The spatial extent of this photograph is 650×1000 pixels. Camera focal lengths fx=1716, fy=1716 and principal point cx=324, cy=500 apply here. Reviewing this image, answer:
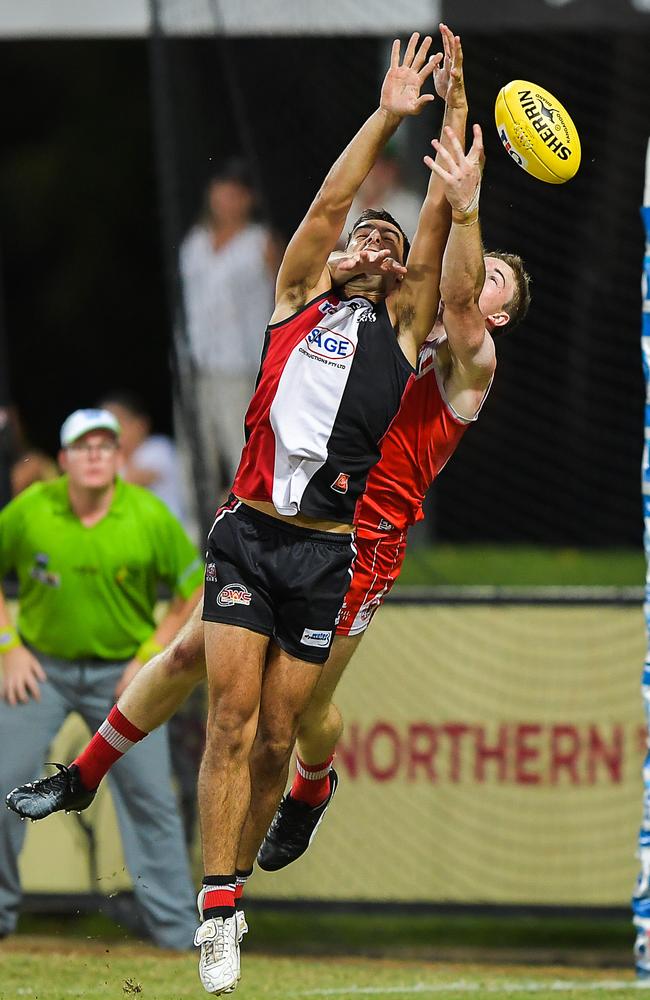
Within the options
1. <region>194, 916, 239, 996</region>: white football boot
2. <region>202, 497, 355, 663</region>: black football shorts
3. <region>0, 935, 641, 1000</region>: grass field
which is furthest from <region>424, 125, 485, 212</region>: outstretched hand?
<region>0, 935, 641, 1000</region>: grass field

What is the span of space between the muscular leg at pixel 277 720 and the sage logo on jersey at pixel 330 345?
3.81 ft

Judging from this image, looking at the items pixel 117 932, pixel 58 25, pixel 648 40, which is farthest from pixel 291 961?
pixel 648 40

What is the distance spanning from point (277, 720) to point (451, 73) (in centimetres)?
259

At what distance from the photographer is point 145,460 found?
44.8ft

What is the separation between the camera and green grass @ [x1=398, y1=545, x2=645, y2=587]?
13.1 m

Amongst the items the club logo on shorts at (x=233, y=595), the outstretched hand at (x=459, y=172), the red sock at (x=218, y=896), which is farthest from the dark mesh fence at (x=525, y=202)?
the red sock at (x=218, y=896)

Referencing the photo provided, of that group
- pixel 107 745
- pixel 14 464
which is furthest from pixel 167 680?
pixel 14 464

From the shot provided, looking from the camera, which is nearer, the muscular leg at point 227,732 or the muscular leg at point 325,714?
the muscular leg at point 227,732

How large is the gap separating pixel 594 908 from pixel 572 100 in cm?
668

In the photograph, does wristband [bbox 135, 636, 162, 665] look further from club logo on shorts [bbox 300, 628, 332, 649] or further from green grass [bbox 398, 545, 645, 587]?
green grass [bbox 398, 545, 645, 587]

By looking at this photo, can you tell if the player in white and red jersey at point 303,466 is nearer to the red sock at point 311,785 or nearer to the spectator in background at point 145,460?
the red sock at point 311,785

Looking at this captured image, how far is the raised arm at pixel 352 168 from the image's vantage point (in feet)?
21.4

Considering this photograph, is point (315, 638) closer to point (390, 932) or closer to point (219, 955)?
point (219, 955)

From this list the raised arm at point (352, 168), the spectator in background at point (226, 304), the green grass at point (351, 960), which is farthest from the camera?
the spectator in background at point (226, 304)
